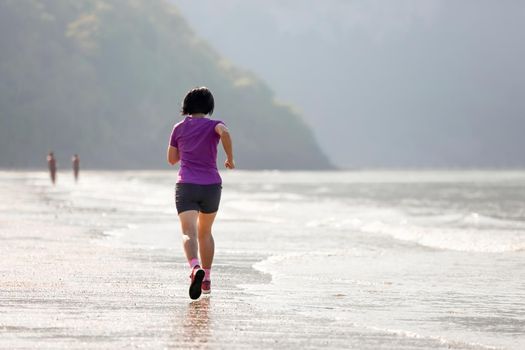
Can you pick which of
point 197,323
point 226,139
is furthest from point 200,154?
point 197,323

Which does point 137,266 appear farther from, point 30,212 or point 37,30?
point 37,30

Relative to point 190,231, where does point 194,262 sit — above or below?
below

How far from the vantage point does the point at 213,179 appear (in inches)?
394

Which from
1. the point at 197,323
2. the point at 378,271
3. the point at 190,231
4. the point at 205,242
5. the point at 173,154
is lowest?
the point at 378,271

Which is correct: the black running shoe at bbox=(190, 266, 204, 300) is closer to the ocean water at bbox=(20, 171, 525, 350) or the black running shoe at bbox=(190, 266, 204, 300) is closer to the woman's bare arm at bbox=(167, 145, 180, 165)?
the ocean water at bbox=(20, 171, 525, 350)

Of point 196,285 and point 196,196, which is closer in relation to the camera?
point 196,285

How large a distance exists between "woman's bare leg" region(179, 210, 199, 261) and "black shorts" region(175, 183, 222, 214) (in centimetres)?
5

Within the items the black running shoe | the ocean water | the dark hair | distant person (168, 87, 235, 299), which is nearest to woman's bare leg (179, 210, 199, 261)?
distant person (168, 87, 235, 299)

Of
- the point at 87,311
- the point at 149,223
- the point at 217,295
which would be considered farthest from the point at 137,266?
the point at 149,223

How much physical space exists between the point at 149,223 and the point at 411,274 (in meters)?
10.1

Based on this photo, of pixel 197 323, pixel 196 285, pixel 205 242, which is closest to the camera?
pixel 197 323

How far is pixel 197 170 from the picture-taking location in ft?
32.9

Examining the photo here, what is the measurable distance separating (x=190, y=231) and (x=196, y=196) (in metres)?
0.33

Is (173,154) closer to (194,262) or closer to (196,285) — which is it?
(194,262)
